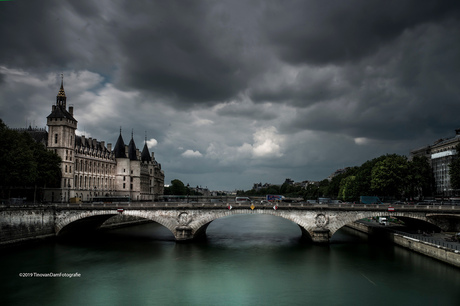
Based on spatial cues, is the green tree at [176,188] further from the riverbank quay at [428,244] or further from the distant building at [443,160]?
the riverbank quay at [428,244]

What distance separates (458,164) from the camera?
69.3 metres

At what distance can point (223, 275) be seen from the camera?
3509 cm

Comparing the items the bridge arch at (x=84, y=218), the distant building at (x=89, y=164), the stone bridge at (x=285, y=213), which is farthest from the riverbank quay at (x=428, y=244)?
the distant building at (x=89, y=164)

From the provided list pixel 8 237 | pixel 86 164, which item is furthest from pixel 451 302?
pixel 86 164

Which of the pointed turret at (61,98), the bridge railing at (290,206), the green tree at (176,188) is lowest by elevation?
the bridge railing at (290,206)

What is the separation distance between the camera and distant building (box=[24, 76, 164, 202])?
85062 millimetres

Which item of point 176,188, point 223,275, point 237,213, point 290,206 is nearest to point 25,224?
point 237,213

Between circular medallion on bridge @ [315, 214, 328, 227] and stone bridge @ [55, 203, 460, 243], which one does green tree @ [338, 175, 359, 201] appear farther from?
circular medallion on bridge @ [315, 214, 328, 227]

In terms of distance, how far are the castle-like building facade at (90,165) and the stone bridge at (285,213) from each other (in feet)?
84.5

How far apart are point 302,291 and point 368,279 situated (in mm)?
7586

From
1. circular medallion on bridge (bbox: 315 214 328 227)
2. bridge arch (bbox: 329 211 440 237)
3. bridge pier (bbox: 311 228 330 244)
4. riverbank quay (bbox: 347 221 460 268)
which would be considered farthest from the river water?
bridge arch (bbox: 329 211 440 237)

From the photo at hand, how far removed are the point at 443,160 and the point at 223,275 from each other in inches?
3614

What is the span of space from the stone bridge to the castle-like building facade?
1013 inches

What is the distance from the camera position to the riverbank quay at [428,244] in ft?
114
